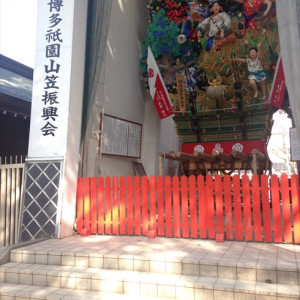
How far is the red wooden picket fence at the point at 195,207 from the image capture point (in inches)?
198

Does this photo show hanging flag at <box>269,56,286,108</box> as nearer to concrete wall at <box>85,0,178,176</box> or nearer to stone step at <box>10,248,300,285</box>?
concrete wall at <box>85,0,178,176</box>

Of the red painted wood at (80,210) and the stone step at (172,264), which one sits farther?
the red painted wood at (80,210)

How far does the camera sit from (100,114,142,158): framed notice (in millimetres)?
8422

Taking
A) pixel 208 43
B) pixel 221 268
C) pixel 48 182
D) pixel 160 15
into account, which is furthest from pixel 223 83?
pixel 221 268

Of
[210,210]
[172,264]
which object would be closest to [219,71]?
[210,210]

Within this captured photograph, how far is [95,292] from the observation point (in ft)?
13.2

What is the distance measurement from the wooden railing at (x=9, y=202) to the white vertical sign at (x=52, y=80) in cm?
55

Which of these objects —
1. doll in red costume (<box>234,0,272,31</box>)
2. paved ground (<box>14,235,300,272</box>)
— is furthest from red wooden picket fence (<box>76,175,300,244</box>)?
doll in red costume (<box>234,0,272,31</box>)

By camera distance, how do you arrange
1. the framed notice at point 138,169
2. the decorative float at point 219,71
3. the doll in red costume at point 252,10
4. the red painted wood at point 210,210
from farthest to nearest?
the framed notice at point 138,169, the decorative float at point 219,71, the doll in red costume at point 252,10, the red painted wood at point 210,210

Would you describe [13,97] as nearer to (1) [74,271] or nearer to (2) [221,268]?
(1) [74,271]

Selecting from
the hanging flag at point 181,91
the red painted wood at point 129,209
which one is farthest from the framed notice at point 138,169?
the red painted wood at point 129,209

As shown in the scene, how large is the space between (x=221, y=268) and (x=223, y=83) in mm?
7070

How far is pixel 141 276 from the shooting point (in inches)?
161

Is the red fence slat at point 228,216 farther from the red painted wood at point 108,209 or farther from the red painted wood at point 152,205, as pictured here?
the red painted wood at point 108,209
